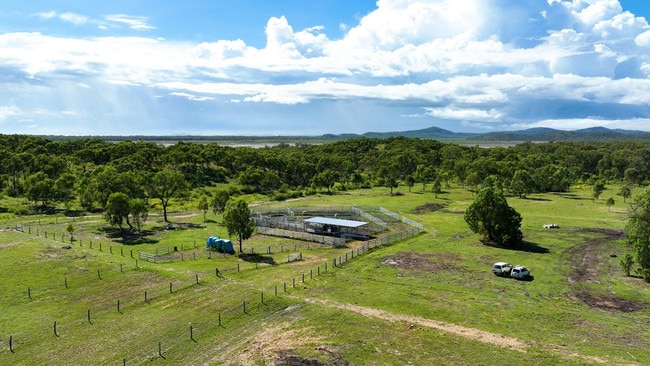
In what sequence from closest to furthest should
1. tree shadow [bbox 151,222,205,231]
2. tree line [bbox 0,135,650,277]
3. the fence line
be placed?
Answer: tree shadow [bbox 151,222,205,231]
the fence line
tree line [bbox 0,135,650,277]

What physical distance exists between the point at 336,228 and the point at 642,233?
125 ft

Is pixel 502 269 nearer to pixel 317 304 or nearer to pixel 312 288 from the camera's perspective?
pixel 312 288

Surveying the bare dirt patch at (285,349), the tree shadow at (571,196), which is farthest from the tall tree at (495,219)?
the tree shadow at (571,196)

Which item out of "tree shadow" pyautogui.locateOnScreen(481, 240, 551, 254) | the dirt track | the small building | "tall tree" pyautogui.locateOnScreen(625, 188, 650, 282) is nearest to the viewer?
the dirt track

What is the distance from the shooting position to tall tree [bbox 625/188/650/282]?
4228cm

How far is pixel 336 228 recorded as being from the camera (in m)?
65.1

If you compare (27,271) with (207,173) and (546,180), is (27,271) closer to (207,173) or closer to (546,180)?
(207,173)

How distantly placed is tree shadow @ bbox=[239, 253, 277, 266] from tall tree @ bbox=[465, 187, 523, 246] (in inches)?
1184

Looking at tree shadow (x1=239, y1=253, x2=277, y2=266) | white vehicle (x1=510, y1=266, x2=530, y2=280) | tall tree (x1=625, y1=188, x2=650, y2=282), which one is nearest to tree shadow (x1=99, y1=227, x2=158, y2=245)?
tree shadow (x1=239, y1=253, x2=277, y2=266)

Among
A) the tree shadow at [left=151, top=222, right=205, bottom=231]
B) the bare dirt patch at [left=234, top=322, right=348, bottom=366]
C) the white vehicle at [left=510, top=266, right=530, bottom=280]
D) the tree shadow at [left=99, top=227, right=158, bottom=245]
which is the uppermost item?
the white vehicle at [left=510, top=266, right=530, bottom=280]

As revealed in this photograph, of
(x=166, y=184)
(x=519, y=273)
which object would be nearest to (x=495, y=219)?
(x=519, y=273)

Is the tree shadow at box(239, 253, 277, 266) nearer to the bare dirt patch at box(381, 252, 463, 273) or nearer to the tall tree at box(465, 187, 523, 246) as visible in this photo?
the bare dirt patch at box(381, 252, 463, 273)

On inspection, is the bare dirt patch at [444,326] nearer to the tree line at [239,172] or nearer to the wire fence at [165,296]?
the wire fence at [165,296]

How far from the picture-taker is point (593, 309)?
35.4 metres
